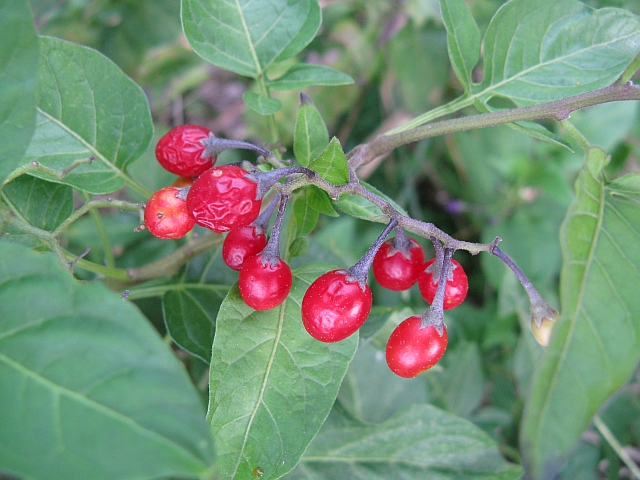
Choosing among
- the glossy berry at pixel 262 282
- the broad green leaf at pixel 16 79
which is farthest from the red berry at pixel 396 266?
the broad green leaf at pixel 16 79

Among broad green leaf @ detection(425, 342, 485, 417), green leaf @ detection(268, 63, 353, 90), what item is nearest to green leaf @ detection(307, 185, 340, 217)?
green leaf @ detection(268, 63, 353, 90)

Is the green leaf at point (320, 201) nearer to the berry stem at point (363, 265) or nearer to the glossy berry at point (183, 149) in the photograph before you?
the berry stem at point (363, 265)

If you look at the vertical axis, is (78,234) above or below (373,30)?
below

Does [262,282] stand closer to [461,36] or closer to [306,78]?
[306,78]

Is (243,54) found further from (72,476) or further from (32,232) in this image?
(72,476)

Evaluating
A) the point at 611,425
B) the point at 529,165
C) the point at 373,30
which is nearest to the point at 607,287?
the point at 611,425

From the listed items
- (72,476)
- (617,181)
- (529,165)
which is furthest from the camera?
(529,165)
